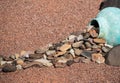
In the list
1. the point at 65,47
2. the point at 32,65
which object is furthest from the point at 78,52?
the point at 32,65

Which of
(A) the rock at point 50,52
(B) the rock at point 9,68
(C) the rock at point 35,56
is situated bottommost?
(B) the rock at point 9,68

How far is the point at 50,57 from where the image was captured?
586 centimetres

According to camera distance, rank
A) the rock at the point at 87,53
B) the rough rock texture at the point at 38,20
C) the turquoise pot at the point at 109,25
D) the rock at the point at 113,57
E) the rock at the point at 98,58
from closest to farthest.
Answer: the rock at the point at 113,57, the rock at the point at 98,58, the rock at the point at 87,53, the turquoise pot at the point at 109,25, the rough rock texture at the point at 38,20

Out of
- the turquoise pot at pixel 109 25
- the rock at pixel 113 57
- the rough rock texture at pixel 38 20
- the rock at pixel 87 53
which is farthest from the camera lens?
the rough rock texture at pixel 38 20

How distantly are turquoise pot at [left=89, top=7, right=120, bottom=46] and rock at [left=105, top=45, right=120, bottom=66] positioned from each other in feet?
1.60

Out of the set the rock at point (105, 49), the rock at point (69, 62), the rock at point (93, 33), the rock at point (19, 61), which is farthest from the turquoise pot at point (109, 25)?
the rock at point (19, 61)

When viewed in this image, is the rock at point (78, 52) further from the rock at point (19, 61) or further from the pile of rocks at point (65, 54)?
the rock at point (19, 61)

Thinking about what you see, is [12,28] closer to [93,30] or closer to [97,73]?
[93,30]

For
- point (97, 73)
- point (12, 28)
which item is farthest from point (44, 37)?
Result: point (97, 73)

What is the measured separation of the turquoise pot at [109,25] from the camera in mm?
6059

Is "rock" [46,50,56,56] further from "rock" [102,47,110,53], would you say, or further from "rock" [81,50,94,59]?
"rock" [102,47,110,53]

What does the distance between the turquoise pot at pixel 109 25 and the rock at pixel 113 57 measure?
486 millimetres

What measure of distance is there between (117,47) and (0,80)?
5.83 feet

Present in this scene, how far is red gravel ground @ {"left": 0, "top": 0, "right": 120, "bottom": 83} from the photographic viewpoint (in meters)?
5.24
